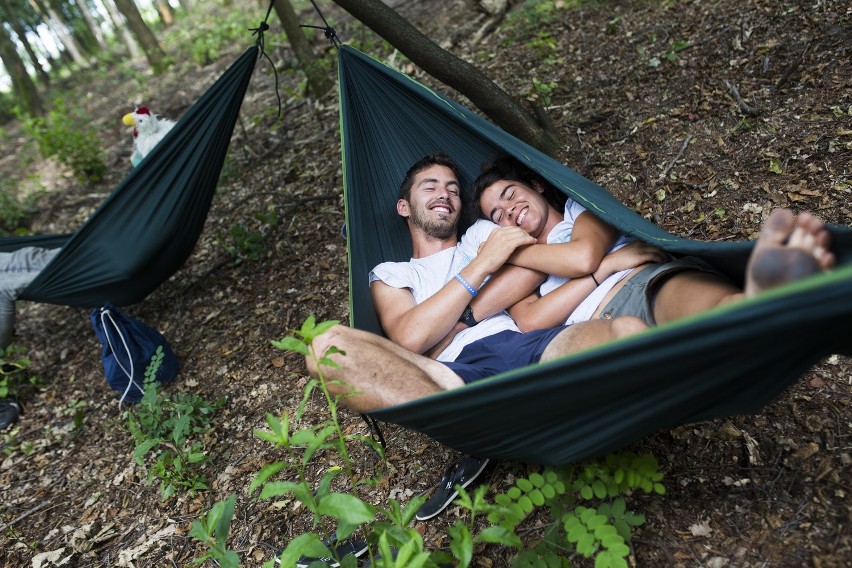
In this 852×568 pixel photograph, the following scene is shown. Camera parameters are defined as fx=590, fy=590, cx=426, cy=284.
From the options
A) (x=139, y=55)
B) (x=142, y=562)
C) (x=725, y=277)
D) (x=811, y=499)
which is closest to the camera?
(x=811, y=499)

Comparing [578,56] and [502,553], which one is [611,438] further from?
[578,56]

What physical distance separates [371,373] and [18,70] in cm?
765

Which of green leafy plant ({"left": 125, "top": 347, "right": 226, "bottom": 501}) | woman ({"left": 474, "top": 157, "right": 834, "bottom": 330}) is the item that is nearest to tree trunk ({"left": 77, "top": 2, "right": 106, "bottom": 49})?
green leafy plant ({"left": 125, "top": 347, "right": 226, "bottom": 501})

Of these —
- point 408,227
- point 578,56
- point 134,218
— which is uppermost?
point 134,218

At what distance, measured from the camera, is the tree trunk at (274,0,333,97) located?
13.3ft

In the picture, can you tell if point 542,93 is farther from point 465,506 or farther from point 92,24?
point 92,24

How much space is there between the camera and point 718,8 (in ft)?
10.9

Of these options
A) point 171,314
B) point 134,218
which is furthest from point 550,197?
point 171,314

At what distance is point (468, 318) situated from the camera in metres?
2.00

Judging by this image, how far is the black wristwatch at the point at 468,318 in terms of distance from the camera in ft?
6.51

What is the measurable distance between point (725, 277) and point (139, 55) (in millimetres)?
12622

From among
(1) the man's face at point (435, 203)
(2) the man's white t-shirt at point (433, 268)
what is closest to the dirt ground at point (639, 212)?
(2) the man's white t-shirt at point (433, 268)

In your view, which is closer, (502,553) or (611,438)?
(611,438)

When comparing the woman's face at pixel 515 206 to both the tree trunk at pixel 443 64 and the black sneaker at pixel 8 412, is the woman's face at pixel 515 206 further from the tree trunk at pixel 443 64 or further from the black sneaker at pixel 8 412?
the black sneaker at pixel 8 412
